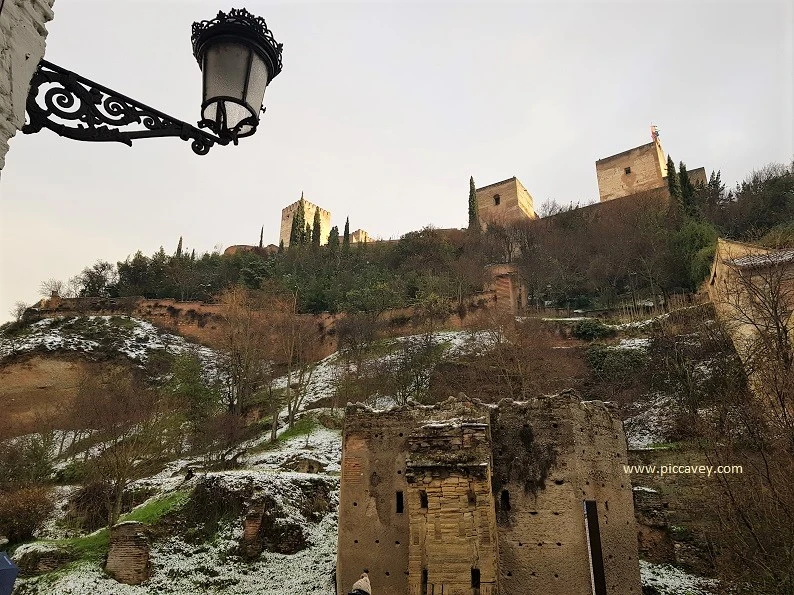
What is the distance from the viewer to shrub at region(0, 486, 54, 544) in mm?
18109

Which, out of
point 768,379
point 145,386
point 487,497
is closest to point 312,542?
point 487,497

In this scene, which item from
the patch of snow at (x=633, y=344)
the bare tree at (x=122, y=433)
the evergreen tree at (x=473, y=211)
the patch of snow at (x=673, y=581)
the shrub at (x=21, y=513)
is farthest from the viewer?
the evergreen tree at (x=473, y=211)

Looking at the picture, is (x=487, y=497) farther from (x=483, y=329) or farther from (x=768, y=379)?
(x=483, y=329)

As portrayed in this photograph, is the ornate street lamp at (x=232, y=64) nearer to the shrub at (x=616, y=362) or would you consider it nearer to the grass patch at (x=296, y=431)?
the grass patch at (x=296, y=431)

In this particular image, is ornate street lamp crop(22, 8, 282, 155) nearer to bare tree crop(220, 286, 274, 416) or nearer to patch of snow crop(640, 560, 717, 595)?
patch of snow crop(640, 560, 717, 595)

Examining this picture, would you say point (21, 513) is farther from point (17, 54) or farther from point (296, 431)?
point (17, 54)

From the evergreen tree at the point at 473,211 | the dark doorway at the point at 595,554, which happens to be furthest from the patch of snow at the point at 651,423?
the evergreen tree at the point at 473,211

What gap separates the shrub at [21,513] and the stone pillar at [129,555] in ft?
17.4

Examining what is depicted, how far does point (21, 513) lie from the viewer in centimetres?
1841

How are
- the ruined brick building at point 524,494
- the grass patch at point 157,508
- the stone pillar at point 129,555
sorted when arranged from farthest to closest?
the grass patch at point 157,508 < the stone pillar at point 129,555 < the ruined brick building at point 524,494

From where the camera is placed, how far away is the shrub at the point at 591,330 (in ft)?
104

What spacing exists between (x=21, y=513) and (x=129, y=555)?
19.9 ft

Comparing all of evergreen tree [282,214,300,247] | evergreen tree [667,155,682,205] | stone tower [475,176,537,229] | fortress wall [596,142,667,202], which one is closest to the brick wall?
evergreen tree [282,214,300,247]

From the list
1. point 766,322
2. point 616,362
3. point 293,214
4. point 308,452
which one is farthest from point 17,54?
point 293,214
